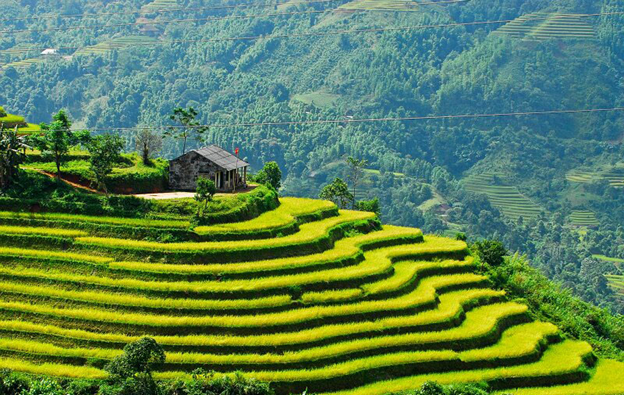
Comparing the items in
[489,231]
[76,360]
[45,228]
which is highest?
[45,228]

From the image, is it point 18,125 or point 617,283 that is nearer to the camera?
point 18,125

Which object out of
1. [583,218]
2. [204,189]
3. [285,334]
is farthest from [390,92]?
[285,334]

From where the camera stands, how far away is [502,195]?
137 meters

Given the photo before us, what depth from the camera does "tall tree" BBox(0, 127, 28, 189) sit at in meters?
39.4

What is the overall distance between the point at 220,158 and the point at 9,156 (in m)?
10.4

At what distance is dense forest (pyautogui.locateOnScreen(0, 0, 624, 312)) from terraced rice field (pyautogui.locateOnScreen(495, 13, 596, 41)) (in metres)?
0.37

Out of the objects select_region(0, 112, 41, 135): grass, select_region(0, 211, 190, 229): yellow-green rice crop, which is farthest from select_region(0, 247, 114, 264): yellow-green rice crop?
select_region(0, 112, 41, 135): grass

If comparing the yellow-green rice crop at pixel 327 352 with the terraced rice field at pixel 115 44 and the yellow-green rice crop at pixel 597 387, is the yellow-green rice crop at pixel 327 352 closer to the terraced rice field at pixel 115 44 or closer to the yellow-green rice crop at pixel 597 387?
the yellow-green rice crop at pixel 597 387

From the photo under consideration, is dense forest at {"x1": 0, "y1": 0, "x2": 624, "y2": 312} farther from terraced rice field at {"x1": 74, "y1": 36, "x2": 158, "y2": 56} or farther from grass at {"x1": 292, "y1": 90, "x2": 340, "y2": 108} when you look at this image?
grass at {"x1": 292, "y1": 90, "x2": 340, "y2": 108}

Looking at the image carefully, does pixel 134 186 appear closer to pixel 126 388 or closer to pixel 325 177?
pixel 126 388

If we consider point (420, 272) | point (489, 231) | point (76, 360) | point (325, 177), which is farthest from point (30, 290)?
point (325, 177)

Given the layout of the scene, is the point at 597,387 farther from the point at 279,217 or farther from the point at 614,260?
the point at 614,260

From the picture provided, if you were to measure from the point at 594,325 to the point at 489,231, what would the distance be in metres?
72.5

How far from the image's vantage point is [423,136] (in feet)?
504
